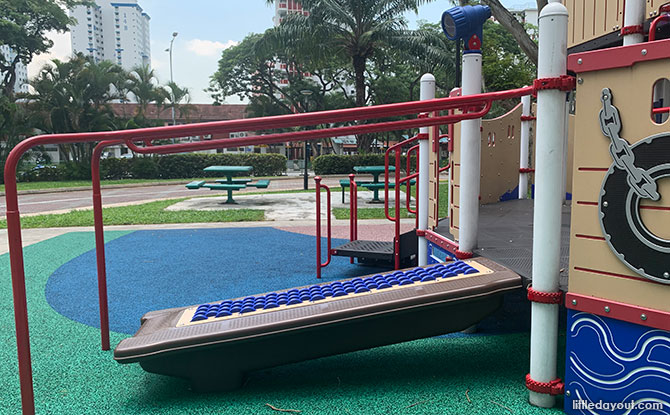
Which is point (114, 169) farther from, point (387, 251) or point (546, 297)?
point (546, 297)

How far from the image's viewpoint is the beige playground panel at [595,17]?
13.8 ft

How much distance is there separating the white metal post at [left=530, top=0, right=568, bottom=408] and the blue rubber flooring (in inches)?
113

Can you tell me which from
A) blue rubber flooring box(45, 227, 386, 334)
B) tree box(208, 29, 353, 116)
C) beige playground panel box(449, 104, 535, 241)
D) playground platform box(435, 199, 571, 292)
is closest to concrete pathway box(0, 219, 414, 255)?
blue rubber flooring box(45, 227, 386, 334)

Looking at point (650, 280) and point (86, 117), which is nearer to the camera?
point (650, 280)

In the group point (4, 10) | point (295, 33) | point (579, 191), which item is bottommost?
point (579, 191)

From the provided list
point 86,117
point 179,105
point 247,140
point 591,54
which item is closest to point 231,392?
point 247,140

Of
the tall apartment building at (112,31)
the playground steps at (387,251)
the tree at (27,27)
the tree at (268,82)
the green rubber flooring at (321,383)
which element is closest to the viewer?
the green rubber flooring at (321,383)

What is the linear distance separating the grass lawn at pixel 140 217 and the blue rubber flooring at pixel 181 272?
5.83 ft

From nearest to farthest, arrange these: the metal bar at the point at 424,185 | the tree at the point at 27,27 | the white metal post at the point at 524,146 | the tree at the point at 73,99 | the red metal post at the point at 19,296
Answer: the red metal post at the point at 19,296 → the metal bar at the point at 424,185 → the white metal post at the point at 524,146 → the tree at the point at 73,99 → the tree at the point at 27,27

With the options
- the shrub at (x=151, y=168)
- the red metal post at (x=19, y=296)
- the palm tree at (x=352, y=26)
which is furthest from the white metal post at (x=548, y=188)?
the shrub at (x=151, y=168)

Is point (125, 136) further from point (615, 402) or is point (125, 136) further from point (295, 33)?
point (295, 33)

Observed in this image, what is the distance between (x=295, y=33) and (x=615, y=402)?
1983 cm

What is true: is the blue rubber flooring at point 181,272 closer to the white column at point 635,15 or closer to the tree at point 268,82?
the white column at point 635,15

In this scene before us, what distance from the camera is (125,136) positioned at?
236 cm
